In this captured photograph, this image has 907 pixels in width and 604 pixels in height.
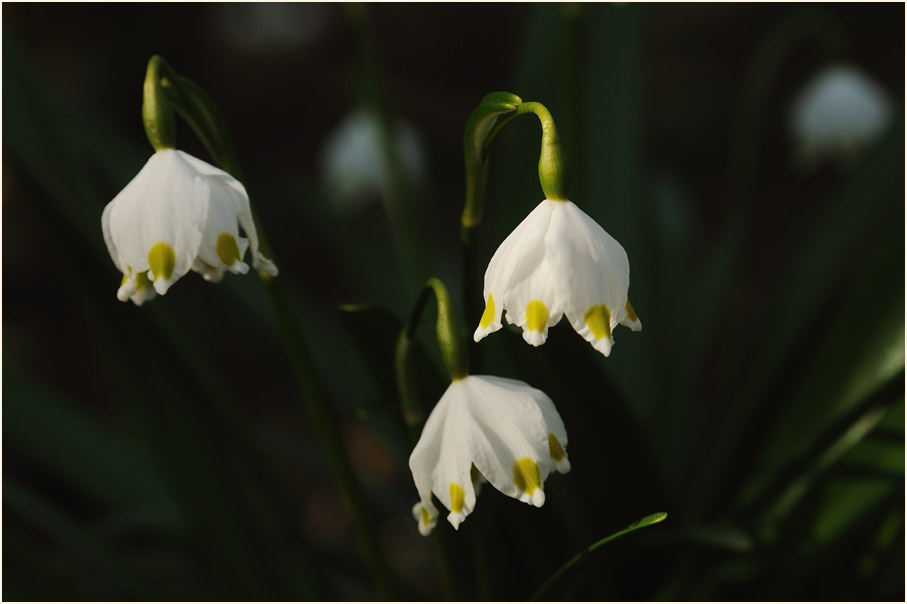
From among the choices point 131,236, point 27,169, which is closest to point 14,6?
point 27,169

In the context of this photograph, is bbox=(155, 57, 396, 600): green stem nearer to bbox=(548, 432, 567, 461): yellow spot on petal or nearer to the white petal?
the white petal

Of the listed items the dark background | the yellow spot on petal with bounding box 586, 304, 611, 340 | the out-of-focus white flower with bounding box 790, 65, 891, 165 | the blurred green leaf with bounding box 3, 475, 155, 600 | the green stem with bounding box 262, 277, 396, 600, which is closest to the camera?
the yellow spot on petal with bounding box 586, 304, 611, 340

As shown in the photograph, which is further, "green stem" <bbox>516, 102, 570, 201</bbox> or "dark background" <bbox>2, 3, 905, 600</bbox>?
"dark background" <bbox>2, 3, 905, 600</bbox>

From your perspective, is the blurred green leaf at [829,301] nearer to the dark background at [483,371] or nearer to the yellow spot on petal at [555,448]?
the dark background at [483,371]

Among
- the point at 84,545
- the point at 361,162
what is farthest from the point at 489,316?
the point at 361,162

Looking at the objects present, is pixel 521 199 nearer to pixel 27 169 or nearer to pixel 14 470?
pixel 27 169

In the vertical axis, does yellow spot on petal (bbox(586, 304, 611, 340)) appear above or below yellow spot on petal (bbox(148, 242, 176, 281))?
below

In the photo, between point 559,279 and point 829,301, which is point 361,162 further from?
point 559,279

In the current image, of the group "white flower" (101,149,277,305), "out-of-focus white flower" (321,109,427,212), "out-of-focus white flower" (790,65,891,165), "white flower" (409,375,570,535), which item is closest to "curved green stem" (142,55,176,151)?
"white flower" (101,149,277,305)
